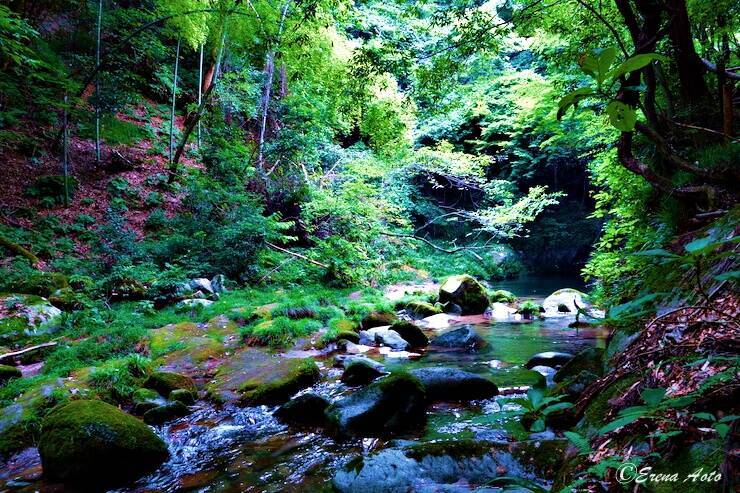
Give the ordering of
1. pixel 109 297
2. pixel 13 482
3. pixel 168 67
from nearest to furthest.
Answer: pixel 13 482 → pixel 109 297 → pixel 168 67

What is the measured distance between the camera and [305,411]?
420 cm

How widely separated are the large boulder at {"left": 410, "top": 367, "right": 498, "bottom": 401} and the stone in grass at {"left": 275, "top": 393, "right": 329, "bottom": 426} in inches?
45.9

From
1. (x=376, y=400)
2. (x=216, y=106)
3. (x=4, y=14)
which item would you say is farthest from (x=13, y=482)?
(x=216, y=106)

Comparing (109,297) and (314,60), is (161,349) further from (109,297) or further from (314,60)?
(314,60)

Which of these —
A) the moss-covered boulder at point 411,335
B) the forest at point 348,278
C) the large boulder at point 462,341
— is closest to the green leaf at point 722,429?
the forest at point 348,278

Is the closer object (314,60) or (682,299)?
(682,299)

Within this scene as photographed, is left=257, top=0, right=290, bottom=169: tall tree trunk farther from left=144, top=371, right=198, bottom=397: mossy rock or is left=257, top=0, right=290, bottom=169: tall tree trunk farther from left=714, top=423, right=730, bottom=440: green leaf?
left=714, top=423, right=730, bottom=440: green leaf

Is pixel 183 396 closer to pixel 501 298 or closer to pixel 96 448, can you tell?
pixel 96 448

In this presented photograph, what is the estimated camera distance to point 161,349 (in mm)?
6016

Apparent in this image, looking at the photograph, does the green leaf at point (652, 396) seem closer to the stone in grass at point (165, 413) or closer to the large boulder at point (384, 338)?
the stone in grass at point (165, 413)

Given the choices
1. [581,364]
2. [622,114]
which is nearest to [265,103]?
[581,364]

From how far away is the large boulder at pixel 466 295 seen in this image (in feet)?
35.1

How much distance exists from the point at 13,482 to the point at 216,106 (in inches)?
552

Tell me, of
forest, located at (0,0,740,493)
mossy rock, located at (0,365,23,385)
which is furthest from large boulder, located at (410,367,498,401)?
mossy rock, located at (0,365,23,385)
